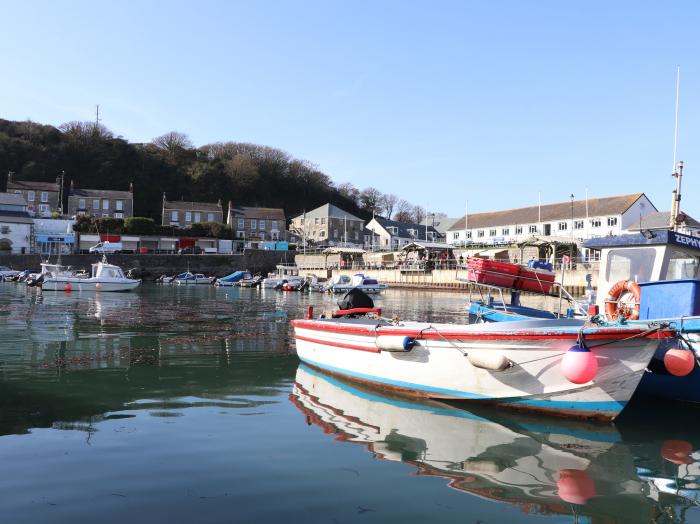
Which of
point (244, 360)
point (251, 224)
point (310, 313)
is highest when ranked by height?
point (251, 224)

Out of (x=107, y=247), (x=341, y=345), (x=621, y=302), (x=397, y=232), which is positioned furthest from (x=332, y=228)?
(x=621, y=302)

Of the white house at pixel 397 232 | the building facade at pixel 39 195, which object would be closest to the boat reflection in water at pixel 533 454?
the white house at pixel 397 232

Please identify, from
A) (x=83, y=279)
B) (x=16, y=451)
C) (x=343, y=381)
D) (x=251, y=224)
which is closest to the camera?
(x=16, y=451)

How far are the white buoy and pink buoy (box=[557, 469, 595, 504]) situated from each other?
2.05 meters

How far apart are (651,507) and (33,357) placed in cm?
1335

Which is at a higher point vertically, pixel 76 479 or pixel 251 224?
pixel 251 224

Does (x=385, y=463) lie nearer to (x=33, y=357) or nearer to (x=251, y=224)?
(x=33, y=357)

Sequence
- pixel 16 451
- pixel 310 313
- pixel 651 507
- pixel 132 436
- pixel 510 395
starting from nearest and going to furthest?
pixel 651 507
pixel 16 451
pixel 132 436
pixel 510 395
pixel 310 313

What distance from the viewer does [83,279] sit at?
44.1m

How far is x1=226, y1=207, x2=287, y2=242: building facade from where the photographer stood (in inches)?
3878

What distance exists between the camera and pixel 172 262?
7312cm

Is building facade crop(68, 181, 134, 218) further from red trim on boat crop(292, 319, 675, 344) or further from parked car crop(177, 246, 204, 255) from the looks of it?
red trim on boat crop(292, 319, 675, 344)

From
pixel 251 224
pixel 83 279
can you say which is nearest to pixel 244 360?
pixel 83 279

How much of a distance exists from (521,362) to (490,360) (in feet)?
1.60
